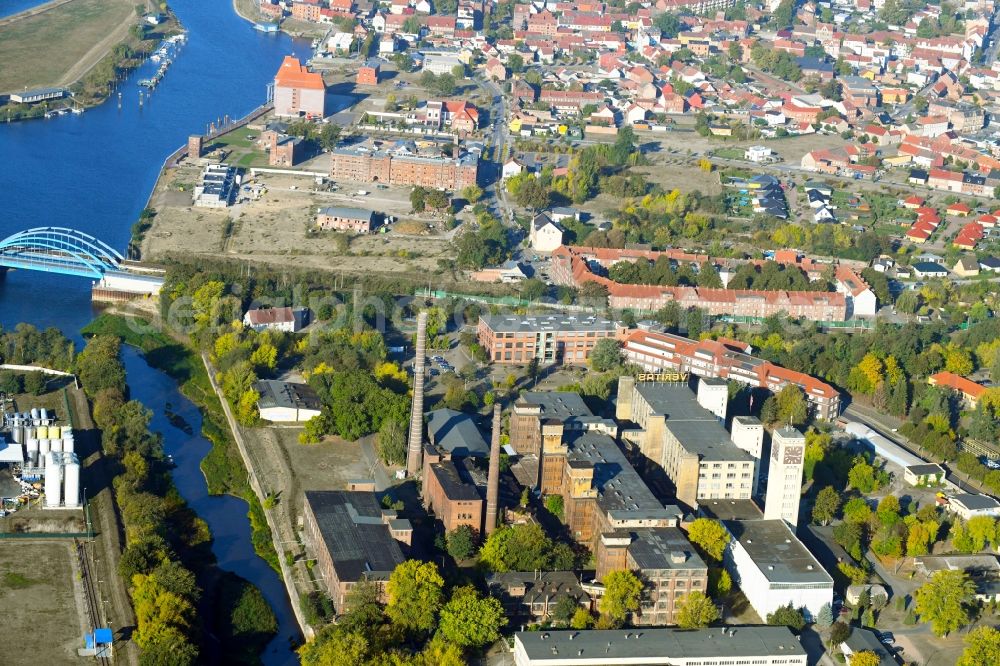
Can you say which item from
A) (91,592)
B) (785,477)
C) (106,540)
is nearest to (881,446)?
(785,477)

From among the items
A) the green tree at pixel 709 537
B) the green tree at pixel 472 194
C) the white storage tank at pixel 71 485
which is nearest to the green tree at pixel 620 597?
the green tree at pixel 709 537

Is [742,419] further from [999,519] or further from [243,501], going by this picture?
[243,501]

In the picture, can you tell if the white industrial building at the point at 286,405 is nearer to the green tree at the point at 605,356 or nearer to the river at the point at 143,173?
the river at the point at 143,173

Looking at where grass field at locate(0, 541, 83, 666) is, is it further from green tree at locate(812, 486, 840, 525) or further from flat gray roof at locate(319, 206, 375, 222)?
flat gray roof at locate(319, 206, 375, 222)

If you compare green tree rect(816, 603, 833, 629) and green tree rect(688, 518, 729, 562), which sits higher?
green tree rect(688, 518, 729, 562)

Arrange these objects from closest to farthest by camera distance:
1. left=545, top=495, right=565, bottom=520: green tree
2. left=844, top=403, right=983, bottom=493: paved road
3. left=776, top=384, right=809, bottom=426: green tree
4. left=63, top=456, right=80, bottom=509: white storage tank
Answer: left=63, top=456, right=80, bottom=509: white storage tank → left=545, top=495, right=565, bottom=520: green tree → left=844, top=403, right=983, bottom=493: paved road → left=776, top=384, right=809, bottom=426: green tree

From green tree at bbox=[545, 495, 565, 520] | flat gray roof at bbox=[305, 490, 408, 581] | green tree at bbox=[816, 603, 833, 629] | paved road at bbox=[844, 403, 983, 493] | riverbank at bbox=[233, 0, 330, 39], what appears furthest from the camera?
riverbank at bbox=[233, 0, 330, 39]

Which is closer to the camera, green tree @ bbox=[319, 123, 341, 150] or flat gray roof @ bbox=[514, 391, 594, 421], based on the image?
flat gray roof @ bbox=[514, 391, 594, 421]

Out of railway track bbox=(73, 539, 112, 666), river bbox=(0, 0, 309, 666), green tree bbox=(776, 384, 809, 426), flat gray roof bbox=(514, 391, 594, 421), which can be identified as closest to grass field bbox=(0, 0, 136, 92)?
river bbox=(0, 0, 309, 666)
